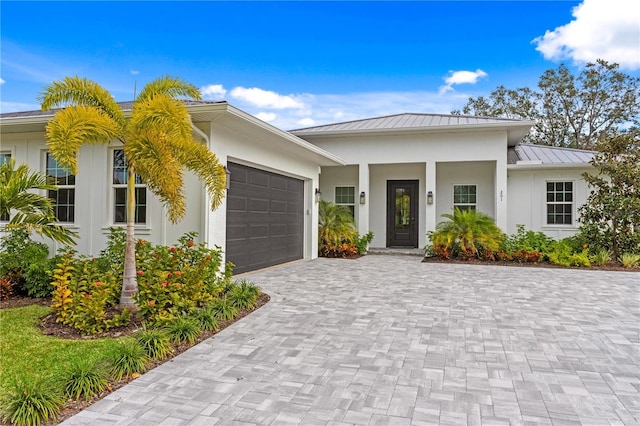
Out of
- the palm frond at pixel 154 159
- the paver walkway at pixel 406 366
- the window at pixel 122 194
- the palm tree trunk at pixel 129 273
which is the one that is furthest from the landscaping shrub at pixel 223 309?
the window at pixel 122 194

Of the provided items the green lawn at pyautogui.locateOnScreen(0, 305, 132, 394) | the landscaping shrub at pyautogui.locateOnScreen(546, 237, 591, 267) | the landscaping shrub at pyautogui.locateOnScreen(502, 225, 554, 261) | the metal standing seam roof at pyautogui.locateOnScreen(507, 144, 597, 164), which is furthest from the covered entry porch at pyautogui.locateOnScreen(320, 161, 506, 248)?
the green lawn at pyautogui.locateOnScreen(0, 305, 132, 394)

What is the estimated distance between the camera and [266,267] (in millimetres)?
9328

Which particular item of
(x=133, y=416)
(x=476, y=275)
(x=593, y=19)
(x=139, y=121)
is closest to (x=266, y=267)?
(x=476, y=275)

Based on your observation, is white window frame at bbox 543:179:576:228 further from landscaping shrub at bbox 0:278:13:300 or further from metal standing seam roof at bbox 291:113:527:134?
landscaping shrub at bbox 0:278:13:300

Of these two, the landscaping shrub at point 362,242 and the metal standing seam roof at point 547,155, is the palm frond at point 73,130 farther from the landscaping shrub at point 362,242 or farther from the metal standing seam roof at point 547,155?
the metal standing seam roof at point 547,155

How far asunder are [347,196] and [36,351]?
11.4m

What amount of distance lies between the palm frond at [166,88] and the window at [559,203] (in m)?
11.6

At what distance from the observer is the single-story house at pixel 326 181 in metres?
7.20

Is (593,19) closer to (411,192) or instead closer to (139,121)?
(411,192)

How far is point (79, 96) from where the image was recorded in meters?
4.79

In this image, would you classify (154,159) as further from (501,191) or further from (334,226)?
(501,191)

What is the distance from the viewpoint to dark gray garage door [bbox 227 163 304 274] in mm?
7938

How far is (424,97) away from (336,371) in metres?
18.9

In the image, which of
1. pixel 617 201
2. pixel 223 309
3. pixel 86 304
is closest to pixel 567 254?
pixel 617 201
